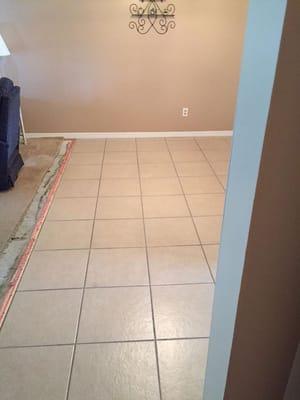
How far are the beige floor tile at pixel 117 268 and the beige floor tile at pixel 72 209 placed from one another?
19.7 inches

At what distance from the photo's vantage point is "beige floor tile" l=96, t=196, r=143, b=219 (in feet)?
8.46

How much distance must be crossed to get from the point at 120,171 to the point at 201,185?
851 millimetres

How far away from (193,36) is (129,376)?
3632 mm

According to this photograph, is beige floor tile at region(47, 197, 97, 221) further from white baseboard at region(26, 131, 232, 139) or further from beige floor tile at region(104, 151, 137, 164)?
white baseboard at region(26, 131, 232, 139)

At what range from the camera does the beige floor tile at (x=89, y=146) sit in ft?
12.9

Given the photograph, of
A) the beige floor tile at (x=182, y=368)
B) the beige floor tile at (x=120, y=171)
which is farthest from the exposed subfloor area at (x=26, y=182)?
the beige floor tile at (x=182, y=368)

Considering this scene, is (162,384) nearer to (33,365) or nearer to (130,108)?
(33,365)

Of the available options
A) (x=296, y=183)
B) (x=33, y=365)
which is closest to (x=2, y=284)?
(x=33, y=365)

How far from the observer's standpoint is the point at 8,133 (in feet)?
9.04

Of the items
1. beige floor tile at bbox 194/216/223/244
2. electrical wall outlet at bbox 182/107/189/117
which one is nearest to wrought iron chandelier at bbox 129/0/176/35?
electrical wall outlet at bbox 182/107/189/117

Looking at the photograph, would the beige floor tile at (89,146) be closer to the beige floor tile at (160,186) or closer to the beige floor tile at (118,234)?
the beige floor tile at (160,186)

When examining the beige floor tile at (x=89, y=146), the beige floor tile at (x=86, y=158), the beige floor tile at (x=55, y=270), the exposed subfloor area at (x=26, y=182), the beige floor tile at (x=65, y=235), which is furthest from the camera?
the beige floor tile at (x=89, y=146)

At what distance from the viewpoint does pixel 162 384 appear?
53.3 inches

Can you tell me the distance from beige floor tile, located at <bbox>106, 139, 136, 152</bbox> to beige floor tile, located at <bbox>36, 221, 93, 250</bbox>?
1.67 metres
